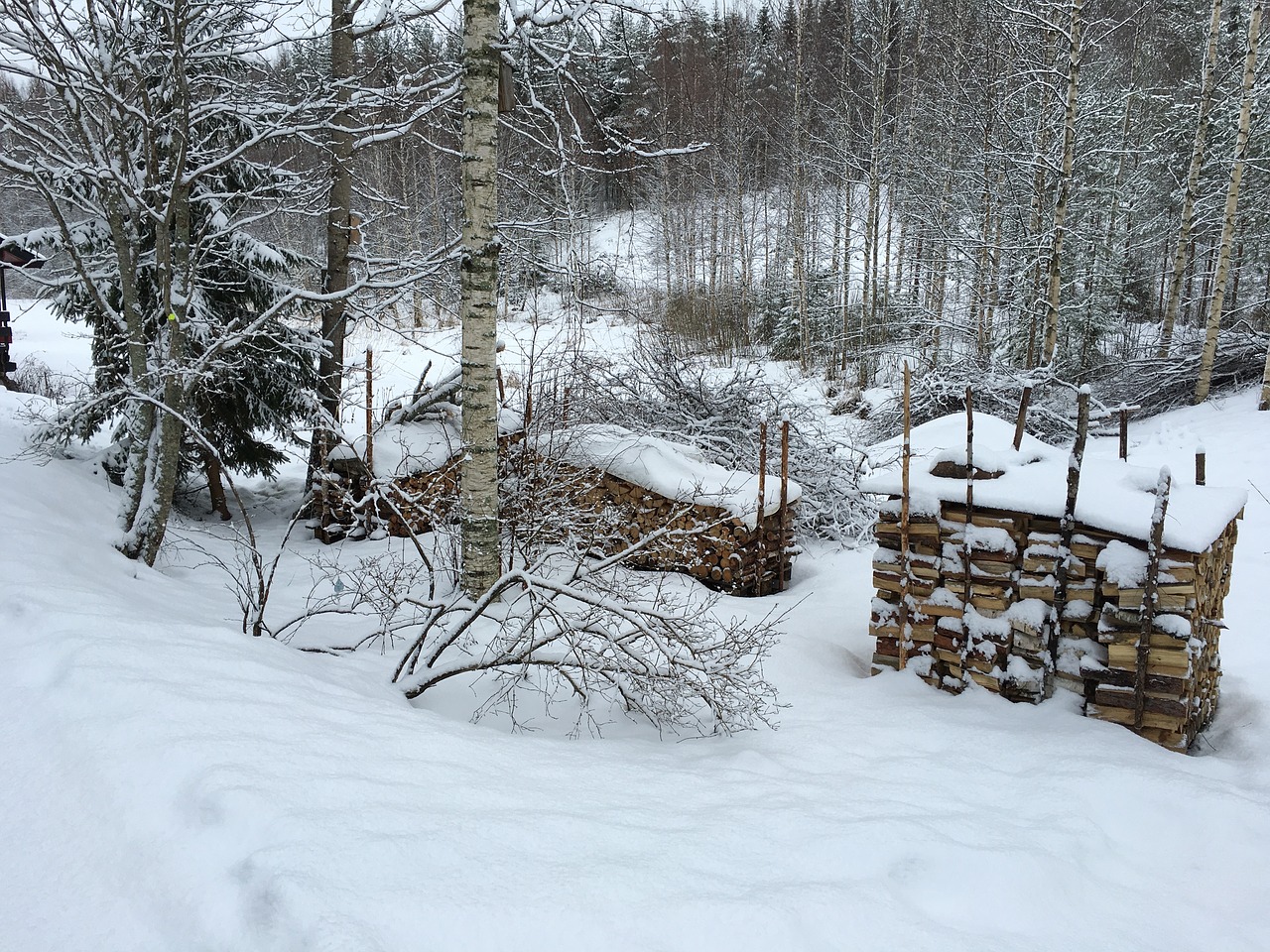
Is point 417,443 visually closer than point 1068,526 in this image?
No

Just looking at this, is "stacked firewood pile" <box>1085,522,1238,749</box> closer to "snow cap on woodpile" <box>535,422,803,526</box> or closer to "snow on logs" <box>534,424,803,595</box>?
"snow on logs" <box>534,424,803,595</box>

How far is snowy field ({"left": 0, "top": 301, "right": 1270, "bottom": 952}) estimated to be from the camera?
1888 mm

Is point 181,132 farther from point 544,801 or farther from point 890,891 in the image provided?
point 890,891

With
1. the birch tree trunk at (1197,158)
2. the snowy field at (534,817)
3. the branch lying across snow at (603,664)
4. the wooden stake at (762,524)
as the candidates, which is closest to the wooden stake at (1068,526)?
the snowy field at (534,817)

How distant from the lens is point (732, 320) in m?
22.5

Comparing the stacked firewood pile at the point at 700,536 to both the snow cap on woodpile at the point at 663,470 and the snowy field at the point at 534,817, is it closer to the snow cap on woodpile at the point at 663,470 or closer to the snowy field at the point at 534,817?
the snow cap on woodpile at the point at 663,470

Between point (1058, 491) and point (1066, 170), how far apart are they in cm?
887

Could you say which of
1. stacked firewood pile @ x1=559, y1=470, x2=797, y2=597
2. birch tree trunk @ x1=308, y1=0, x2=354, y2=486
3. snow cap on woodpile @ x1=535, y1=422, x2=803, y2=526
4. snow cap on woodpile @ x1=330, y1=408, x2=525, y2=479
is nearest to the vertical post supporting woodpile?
stacked firewood pile @ x1=559, y1=470, x2=797, y2=597

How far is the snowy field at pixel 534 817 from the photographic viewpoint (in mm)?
1888

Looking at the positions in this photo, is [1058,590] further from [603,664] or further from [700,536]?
[700,536]

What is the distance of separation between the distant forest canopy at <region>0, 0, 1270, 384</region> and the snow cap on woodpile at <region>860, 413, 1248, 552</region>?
2.97 meters

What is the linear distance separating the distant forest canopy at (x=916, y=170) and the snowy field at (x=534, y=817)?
3977mm

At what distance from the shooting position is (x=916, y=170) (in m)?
19.2

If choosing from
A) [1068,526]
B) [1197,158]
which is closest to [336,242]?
[1068,526]
